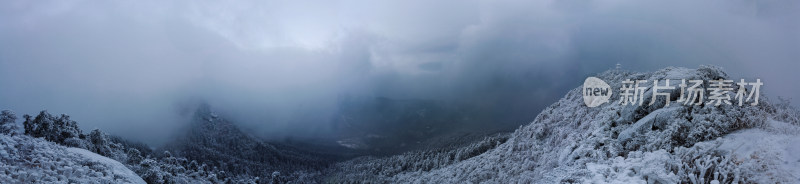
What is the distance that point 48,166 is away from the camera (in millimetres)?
20453

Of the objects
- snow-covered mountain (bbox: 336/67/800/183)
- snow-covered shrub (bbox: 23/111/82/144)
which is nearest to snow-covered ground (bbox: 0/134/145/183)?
snow-covered mountain (bbox: 336/67/800/183)

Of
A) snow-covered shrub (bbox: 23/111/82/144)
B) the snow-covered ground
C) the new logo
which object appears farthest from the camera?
snow-covered shrub (bbox: 23/111/82/144)

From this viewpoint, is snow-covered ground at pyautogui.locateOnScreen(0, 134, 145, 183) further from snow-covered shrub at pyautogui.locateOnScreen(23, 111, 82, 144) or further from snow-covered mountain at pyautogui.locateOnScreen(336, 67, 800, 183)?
snow-covered shrub at pyautogui.locateOnScreen(23, 111, 82, 144)

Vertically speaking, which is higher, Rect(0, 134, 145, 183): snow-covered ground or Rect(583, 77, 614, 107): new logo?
Rect(583, 77, 614, 107): new logo

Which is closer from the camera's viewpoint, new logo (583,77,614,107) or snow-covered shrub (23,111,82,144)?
new logo (583,77,614,107)

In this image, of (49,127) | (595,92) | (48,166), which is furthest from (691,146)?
(49,127)

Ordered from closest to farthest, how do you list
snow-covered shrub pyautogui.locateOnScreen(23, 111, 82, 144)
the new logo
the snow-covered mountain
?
the snow-covered mountain, the new logo, snow-covered shrub pyautogui.locateOnScreen(23, 111, 82, 144)

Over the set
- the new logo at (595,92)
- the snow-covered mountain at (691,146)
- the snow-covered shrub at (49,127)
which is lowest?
the snow-covered shrub at (49,127)

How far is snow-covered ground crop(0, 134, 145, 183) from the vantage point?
18.3m

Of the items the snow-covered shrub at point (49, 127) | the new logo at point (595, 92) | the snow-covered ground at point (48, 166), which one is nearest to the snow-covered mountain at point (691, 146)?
the new logo at point (595, 92)

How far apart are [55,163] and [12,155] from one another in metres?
2.08

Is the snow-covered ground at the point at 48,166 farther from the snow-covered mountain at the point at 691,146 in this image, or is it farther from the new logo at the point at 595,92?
the new logo at the point at 595,92

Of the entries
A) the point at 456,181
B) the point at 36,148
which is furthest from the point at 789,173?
the point at 456,181

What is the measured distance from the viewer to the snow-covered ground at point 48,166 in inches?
720
